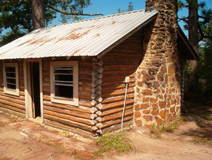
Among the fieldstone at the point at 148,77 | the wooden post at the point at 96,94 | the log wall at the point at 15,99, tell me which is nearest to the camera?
the wooden post at the point at 96,94

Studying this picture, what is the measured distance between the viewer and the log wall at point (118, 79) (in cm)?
652

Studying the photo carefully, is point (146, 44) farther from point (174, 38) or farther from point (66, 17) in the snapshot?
point (66, 17)

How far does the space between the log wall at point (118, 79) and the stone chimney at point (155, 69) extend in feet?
0.88

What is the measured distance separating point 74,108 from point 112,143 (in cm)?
179

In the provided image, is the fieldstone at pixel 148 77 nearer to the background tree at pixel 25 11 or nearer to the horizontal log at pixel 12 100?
the horizontal log at pixel 12 100

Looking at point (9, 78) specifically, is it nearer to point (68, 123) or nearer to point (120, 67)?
point (68, 123)

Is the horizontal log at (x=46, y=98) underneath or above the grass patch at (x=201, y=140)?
above

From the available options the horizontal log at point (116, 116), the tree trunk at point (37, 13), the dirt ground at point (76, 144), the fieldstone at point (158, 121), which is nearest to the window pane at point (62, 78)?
the dirt ground at point (76, 144)

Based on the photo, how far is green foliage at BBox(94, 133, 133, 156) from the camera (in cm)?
579

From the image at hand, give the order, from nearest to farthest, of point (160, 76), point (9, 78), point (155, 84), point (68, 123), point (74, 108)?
point (74, 108) → point (68, 123) → point (155, 84) → point (160, 76) → point (9, 78)

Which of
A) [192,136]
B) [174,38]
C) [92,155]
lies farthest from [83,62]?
[192,136]

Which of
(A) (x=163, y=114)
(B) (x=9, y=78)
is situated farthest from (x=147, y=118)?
(B) (x=9, y=78)

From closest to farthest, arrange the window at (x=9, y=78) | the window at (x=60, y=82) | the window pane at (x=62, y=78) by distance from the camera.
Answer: the window at (x=60, y=82) < the window pane at (x=62, y=78) < the window at (x=9, y=78)

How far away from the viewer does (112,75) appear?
22.2ft
